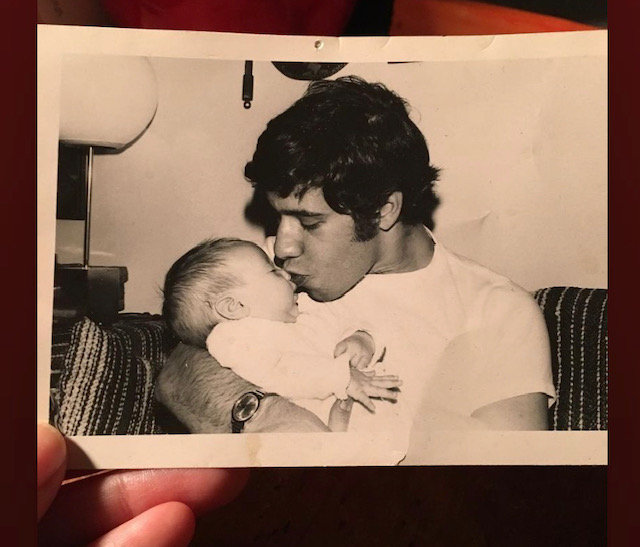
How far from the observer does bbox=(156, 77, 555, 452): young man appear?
31 cm

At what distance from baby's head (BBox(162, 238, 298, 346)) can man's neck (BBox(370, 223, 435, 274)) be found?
0.05 metres

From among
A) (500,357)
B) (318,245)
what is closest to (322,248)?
(318,245)

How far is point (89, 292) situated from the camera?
31 cm

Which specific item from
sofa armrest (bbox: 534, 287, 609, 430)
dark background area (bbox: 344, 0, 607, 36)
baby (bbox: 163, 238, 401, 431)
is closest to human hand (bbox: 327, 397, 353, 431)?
baby (bbox: 163, 238, 401, 431)

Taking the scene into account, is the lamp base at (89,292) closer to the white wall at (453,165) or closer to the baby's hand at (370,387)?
the white wall at (453,165)

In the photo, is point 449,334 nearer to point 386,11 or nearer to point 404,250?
point 404,250

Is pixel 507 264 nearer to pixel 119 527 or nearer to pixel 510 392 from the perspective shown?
pixel 510 392

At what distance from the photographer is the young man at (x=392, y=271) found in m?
0.31

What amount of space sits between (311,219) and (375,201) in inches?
1.4

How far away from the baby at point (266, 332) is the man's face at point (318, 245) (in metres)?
0.01

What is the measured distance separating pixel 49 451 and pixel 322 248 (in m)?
0.17

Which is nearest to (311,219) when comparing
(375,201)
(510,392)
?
(375,201)

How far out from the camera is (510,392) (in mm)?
311

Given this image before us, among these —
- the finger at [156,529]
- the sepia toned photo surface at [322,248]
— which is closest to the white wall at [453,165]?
the sepia toned photo surface at [322,248]
